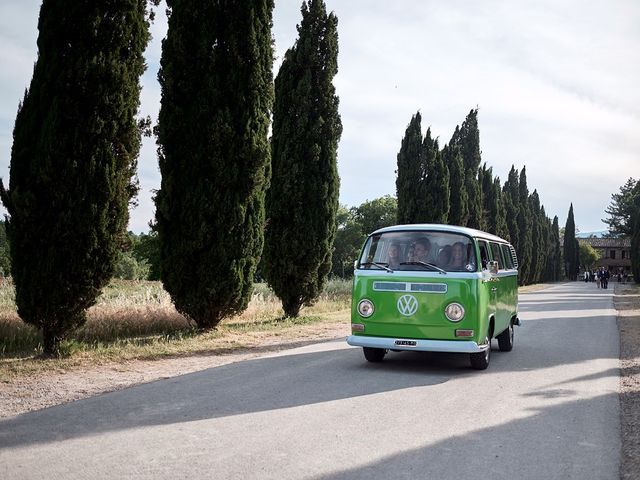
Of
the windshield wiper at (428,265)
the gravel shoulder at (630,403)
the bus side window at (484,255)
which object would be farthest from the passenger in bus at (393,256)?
the gravel shoulder at (630,403)

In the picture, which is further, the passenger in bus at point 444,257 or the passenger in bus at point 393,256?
the passenger in bus at point 393,256

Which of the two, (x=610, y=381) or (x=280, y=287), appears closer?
(x=610, y=381)

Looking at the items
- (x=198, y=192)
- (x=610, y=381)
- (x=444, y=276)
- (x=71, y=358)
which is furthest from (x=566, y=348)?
Answer: (x=71, y=358)

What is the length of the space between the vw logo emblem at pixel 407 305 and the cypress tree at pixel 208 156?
5.05 m

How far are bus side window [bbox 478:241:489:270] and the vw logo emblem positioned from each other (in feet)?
4.36

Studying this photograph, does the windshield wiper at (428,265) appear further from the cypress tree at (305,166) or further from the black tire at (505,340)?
the cypress tree at (305,166)

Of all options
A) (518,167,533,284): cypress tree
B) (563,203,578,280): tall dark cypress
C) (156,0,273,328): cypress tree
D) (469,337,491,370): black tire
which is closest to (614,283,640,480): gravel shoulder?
(469,337,491,370): black tire

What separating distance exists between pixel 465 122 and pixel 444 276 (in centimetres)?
4176

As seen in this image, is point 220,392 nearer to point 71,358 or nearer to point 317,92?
point 71,358

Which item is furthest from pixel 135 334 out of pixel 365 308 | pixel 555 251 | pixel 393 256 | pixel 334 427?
pixel 555 251

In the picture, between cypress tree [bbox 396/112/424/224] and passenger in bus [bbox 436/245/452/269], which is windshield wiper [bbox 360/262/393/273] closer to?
passenger in bus [bbox 436/245/452/269]

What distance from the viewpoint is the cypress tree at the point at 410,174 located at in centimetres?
3459

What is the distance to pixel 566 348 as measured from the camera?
40.2 feet

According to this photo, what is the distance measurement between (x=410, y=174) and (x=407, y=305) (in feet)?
87.5
